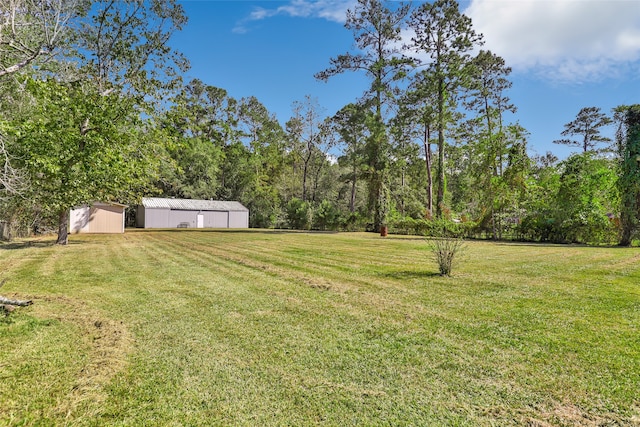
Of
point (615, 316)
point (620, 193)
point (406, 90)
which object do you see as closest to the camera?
point (615, 316)

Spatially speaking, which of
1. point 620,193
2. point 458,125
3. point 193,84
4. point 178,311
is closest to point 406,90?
point 458,125

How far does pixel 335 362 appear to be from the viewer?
10.1 ft

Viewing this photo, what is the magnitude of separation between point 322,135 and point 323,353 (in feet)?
117

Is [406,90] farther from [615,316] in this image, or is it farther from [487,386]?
[487,386]

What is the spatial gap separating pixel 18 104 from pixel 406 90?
2237 centimetres

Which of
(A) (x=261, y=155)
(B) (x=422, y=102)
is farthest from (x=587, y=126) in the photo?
(A) (x=261, y=155)

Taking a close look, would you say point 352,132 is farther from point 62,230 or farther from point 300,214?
point 62,230

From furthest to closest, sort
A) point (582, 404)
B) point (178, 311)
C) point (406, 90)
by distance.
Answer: point (406, 90) → point (178, 311) → point (582, 404)

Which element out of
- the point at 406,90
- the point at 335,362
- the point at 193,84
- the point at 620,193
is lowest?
the point at 335,362

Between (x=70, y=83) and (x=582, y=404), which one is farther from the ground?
(x=70, y=83)

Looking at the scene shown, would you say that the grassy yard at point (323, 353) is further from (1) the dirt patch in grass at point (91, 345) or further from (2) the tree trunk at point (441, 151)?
(2) the tree trunk at point (441, 151)

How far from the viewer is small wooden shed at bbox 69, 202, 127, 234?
76.6 feet

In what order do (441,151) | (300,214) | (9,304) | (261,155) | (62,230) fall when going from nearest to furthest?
1. (9,304)
2. (62,230)
3. (441,151)
4. (300,214)
5. (261,155)

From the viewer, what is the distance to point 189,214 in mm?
37156
